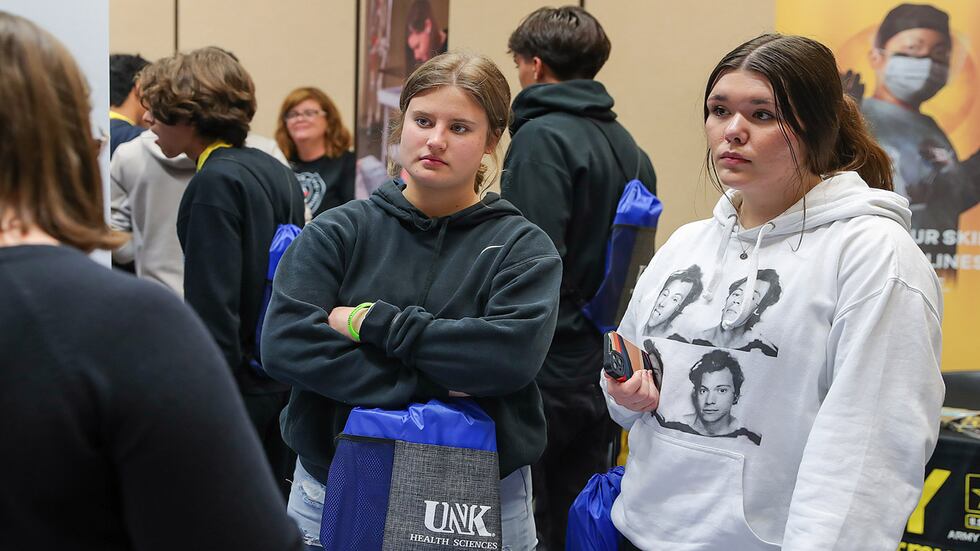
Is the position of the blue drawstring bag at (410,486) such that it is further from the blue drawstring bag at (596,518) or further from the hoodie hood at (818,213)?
the hoodie hood at (818,213)

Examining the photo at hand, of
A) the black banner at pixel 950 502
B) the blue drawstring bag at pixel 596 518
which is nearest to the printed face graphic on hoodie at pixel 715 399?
the blue drawstring bag at pixel 596 518

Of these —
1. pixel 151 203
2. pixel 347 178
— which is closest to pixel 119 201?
pixel 151 203

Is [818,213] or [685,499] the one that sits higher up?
[818,213]

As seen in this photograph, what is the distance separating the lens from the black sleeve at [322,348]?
1651mm

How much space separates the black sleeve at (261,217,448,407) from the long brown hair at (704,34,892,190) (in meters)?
0.73

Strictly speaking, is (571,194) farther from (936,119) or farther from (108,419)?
(108,419)

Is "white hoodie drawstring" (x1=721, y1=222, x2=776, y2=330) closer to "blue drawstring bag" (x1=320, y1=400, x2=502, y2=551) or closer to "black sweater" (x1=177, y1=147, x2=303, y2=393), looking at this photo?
"blue drawstring bag" (x1=320, y1=400, x2=502, y2=551)

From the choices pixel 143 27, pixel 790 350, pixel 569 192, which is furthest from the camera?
pixel 143 27

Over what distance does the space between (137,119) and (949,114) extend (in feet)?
10.5

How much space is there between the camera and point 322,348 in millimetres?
1667

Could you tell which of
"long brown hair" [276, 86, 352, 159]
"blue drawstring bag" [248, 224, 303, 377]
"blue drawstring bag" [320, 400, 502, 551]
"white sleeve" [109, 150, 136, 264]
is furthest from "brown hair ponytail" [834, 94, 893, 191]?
"long brown hair" [276, 86, 352, 159]

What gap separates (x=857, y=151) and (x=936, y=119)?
1.99m

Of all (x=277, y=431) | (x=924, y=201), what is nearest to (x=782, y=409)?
(x=277, y=431)

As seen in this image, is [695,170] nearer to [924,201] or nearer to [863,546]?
[924,201]
